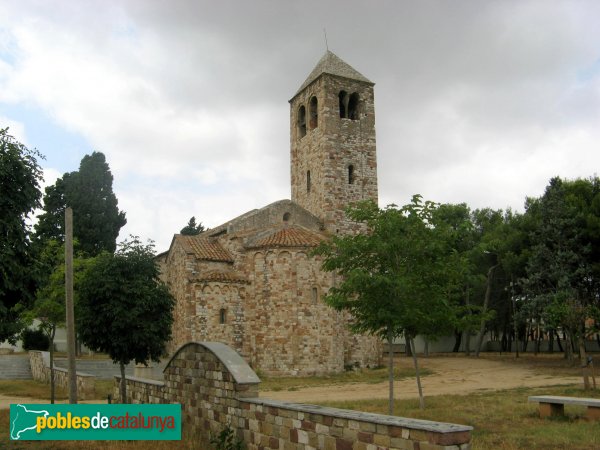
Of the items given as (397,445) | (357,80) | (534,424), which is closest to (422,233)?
(534,424)

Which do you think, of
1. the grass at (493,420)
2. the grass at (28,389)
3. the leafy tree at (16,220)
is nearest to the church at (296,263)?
the grass at (493,420)

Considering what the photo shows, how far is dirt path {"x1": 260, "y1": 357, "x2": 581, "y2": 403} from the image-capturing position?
1928cm

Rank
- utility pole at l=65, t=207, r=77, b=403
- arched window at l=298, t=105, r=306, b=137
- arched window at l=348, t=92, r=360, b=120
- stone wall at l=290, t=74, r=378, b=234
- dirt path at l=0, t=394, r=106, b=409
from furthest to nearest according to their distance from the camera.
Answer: arched window at l=298, t=105, r=306, b=137 → arched window at l=348, t=92, r=360, b=120 → stone wall at l=290, t=74, r=378, b=234 → dirt path at l=0, t=394, r=106, b=409 → utility pole at l=65, t=207, r=77, b=403

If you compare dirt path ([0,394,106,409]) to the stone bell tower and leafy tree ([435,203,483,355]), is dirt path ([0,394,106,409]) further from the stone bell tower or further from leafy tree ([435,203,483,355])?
the stone bell tower

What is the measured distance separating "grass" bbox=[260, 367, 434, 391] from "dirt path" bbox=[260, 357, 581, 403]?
3.12 feet

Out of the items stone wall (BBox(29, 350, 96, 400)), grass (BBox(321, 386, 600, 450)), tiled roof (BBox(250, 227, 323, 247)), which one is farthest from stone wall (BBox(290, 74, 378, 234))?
stone wall (BBox(29, 350, 96, 400))

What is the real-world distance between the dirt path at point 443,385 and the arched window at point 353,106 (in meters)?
14.8

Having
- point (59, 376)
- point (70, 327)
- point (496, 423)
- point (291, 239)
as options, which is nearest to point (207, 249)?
point (291, 239)

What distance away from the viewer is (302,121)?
34250mm

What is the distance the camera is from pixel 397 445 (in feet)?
19.9

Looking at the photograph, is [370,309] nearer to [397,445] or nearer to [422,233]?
[422,233]

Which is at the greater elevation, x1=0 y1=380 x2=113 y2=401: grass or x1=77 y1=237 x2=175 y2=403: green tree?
x1=77 y1=237 x2=175 y2=403: green tree

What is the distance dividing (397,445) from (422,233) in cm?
883

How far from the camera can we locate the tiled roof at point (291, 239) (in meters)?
26.7
